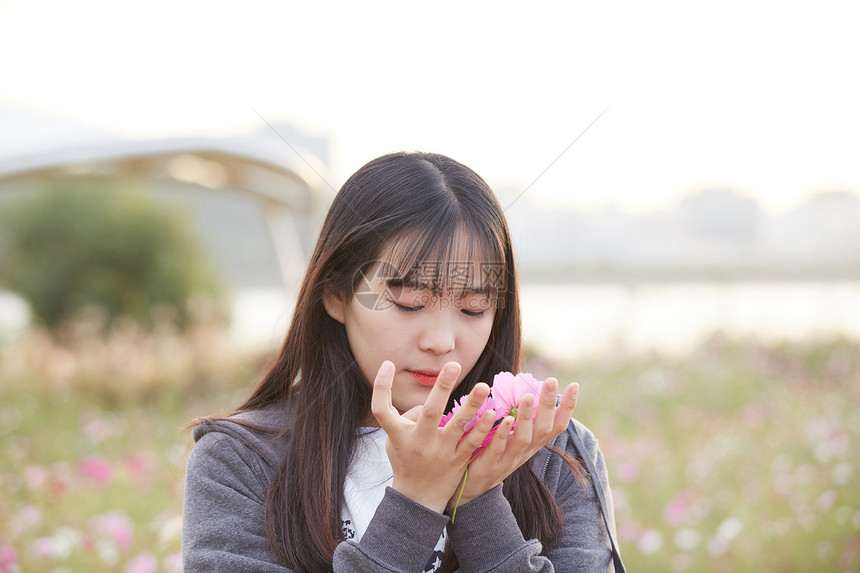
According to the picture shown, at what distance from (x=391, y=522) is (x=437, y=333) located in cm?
30

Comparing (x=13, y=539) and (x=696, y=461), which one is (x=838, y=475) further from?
(x=13, y=539)

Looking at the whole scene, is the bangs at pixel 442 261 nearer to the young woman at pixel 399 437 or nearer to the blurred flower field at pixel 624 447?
the young woman at pixel 399 437

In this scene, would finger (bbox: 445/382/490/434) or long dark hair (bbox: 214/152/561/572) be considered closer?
finger (bbox: 445/382/490/434)

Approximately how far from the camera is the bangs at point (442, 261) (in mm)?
1231

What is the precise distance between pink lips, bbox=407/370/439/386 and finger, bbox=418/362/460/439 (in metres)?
0.20

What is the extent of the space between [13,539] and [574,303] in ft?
18.9

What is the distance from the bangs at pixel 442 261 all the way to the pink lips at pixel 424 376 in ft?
0.45

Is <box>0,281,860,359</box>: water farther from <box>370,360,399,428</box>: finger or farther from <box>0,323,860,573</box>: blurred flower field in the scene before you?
<box>370,360,399,428</box>: finger

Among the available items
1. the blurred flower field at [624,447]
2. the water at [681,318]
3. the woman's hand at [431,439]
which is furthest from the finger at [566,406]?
the water at [681,318]

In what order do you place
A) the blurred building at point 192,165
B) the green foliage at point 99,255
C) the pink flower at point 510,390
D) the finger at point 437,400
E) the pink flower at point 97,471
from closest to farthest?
the finger at point 437,400, the pink flower at point 510,390, the pink flower at point 97,471, the blurred building at point 192,165, the green foliage at point 99,255

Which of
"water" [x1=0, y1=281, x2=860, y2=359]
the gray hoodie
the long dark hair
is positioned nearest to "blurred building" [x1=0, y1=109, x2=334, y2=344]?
"water" [x1=0, y1=281, x2=860, y2=359]

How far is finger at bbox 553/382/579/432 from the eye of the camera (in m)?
1.02

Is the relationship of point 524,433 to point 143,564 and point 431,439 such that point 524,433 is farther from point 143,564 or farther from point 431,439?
point 143,564

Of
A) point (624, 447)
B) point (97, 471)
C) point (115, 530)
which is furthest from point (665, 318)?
point (115, 530)
